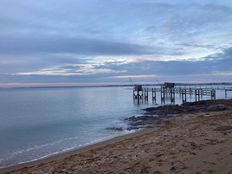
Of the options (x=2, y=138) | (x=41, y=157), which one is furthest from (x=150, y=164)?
(x=2, y=138)

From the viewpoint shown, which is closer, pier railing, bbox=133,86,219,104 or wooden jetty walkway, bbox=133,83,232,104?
pier railing, bbox=133,86,219,104

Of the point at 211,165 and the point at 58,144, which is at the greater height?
the point at 211,165

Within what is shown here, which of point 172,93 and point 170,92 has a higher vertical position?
point 170,92

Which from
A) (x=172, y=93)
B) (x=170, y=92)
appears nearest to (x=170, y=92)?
(x=170, y=92)

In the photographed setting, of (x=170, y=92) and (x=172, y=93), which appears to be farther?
(x=172, y=93)

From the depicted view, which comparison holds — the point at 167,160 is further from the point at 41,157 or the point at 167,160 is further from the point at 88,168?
the point at 41,157

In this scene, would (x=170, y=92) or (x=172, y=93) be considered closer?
(x=170, y=92)

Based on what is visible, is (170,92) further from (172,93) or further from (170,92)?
(172,93)

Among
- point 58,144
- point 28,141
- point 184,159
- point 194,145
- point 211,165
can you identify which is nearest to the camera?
Answer: point 211,165

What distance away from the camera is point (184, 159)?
7.60m

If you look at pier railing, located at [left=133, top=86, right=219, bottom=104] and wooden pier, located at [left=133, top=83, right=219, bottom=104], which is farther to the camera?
wooden pier, located at [left=133, top=83, right=219, bottom=104]

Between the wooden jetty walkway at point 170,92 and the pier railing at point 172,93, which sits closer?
the pier railing at point 172,93

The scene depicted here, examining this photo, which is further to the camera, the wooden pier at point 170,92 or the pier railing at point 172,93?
the wooden pier at point 170,92

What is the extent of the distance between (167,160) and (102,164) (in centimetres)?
199
